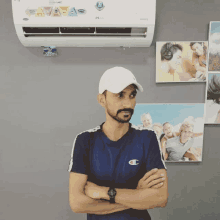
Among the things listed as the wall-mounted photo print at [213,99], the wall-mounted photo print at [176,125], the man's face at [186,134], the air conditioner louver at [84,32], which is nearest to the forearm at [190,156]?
the wall-mounted photo print at [176,125]

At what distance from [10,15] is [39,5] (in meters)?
0.42

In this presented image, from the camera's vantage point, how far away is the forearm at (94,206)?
90cm

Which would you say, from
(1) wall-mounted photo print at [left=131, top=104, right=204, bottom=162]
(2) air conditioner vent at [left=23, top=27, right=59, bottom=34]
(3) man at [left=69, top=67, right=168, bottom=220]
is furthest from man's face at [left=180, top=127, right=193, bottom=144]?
(2) air conditioner vent at [left=23, top=27, right=59, bottom=34]

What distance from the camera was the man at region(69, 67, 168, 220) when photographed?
2.88ft

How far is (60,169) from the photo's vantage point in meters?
1.64

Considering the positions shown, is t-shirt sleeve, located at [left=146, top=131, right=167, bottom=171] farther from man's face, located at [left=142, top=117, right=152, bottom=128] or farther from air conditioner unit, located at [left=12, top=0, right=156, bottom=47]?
air conditioner unit, located at [left=12, top=0, right=156, bottom=47]

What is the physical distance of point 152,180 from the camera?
0.92 meters

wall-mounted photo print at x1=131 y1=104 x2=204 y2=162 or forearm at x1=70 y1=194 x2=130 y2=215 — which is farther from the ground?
wall-mounted photo print at x1=131 y1=104 x2=204 y2=162

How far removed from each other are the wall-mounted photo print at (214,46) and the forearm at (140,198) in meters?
1.29

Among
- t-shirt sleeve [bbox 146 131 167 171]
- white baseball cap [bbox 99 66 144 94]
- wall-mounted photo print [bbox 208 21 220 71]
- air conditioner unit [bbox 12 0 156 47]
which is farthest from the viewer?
wall-mounted photo print [bbox 208 21 220 71]

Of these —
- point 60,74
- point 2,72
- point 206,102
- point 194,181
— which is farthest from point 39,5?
point 194,181

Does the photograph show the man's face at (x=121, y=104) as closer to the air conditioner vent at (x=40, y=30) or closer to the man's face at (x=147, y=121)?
the man's face at (x=147, y=121)

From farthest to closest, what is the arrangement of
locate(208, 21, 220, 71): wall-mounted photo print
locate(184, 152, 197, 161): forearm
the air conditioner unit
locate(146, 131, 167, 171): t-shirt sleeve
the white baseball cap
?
locate(184, 152, 197, 161): forearm → locate(208, 21, 220, 71): wall-mounted photo print → the air conditioner unit → locate(146, 131, 167, 171): t-shirt sleeve → the white baseball cap

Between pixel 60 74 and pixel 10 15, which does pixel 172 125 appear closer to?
pixel 60 74
